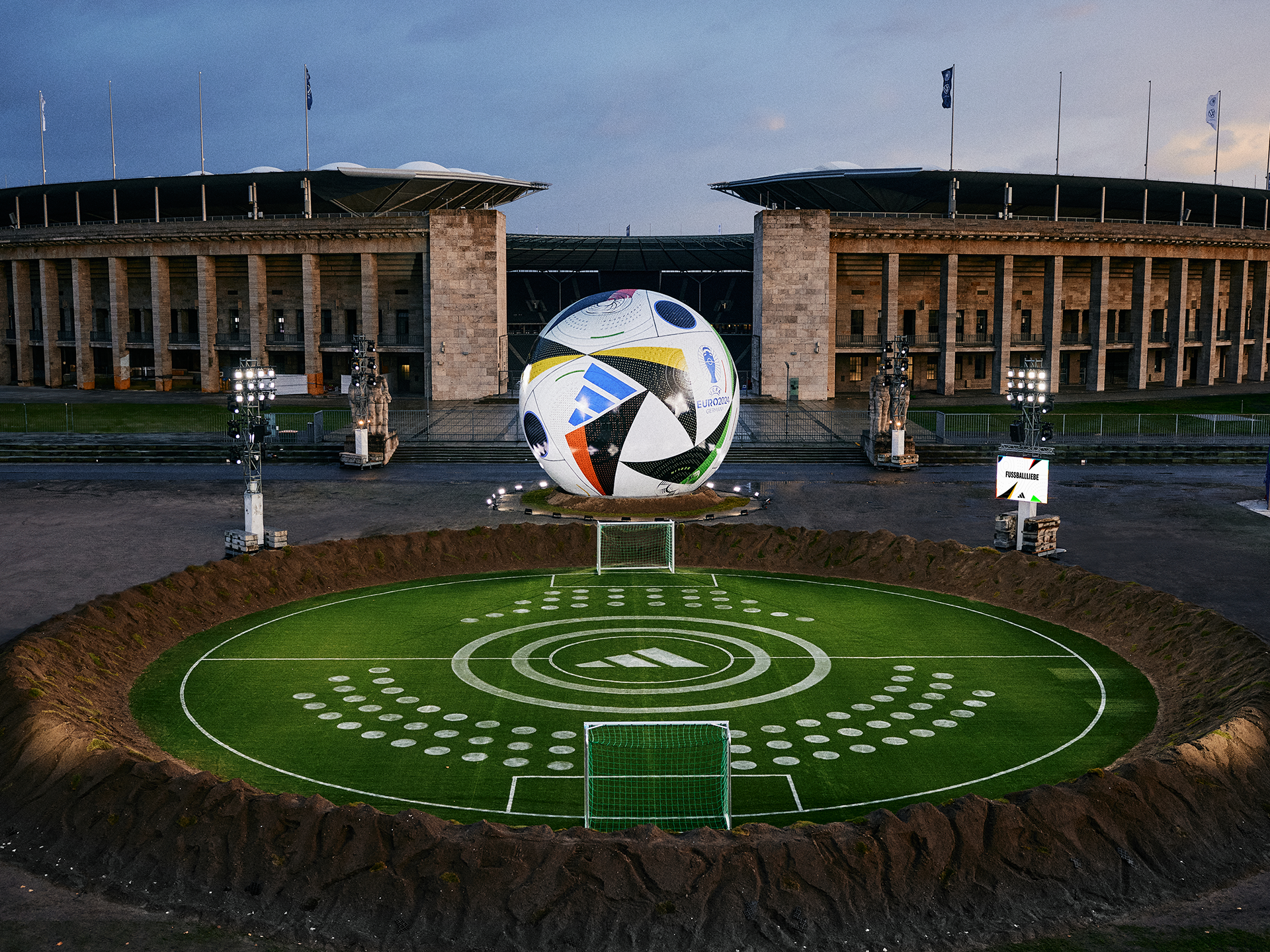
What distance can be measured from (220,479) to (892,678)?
34.5 metres

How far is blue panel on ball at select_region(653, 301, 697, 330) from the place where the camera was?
35.8m

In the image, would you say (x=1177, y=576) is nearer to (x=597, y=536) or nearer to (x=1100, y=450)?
(x=597, y=536)

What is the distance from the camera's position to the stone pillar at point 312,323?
3292 inches

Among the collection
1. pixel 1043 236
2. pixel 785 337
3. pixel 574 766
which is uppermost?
pixel 1043 236

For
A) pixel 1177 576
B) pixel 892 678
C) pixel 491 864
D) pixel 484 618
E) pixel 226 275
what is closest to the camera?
pixel 491 864

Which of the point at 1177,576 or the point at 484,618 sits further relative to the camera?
the point at 1177,576

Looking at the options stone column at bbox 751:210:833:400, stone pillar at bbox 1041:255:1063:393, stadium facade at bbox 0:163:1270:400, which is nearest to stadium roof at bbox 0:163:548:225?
stadium facade at bbox 0:163:1270:400

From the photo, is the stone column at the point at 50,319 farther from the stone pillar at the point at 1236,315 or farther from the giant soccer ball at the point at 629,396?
the stone pillar at the point at 1236,315

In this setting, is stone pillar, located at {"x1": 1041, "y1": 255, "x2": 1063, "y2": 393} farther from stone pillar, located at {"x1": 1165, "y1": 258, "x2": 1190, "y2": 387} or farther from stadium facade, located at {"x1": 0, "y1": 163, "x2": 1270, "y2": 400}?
stone pillar, located at {"x1": 1165, "y1": 258, "x2": 1190, "y2": 387}

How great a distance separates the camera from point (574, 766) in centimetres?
1683

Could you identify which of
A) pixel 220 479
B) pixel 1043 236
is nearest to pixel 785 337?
pixel 1043 236

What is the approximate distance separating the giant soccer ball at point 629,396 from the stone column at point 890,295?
50.3 meters

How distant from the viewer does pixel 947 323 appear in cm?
8531

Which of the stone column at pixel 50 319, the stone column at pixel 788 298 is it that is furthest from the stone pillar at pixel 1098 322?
the stone column at pixel 50 319
